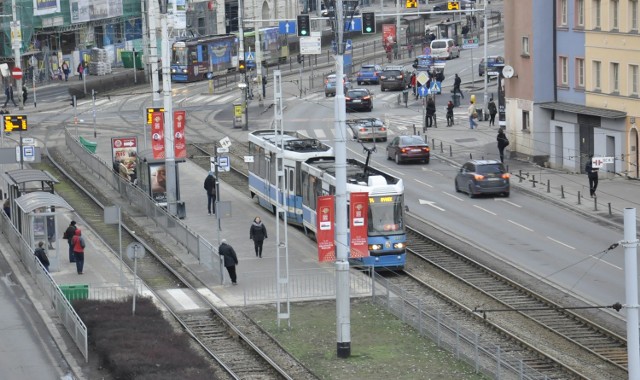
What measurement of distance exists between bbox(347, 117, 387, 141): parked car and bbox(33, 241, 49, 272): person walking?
3273 centimetres

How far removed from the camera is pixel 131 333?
3481 cm

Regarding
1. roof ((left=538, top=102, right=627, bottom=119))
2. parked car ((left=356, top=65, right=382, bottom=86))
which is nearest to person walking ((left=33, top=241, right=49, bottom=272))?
roof ((left=538, top=102, right=627, bottom=119))

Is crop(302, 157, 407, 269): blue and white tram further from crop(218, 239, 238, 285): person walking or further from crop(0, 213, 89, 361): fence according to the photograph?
crop(0, 213, 89, 361): fence

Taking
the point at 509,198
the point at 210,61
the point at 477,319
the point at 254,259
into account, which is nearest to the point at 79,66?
the point at 210,61

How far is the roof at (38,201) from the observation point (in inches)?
1809

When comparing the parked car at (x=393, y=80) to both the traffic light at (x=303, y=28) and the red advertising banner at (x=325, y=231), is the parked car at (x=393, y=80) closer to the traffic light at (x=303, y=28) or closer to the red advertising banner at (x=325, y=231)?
the traffic light at (x=303, y=28)

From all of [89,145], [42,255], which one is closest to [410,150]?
[89,145]

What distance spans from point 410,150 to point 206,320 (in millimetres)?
29945

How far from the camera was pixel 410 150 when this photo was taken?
224 ft

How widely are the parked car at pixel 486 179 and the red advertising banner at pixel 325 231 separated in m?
22.9

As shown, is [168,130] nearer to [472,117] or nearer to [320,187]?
[320,187]

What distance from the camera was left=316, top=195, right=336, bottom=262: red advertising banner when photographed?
1427 inches

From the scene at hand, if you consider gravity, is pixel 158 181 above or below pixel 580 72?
below

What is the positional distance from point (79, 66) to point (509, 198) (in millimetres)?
53960
